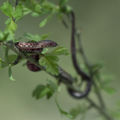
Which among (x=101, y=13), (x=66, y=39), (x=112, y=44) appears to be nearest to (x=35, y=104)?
(x=66, y=39)

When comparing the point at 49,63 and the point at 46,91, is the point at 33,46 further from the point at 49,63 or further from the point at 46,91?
the point at 46,91

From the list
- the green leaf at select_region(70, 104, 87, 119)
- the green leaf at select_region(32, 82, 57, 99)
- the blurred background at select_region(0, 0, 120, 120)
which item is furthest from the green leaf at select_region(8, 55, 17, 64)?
the blurred background at select_region(0, 0, 120, 120)

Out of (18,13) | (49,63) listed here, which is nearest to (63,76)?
(49,63)

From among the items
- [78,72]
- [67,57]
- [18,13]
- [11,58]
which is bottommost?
[67,57]

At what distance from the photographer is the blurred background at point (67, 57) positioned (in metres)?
2.68

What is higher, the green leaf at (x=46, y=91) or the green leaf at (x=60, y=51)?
the green leaf at (x=60, y=51)

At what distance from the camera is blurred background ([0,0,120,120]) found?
8.78 ft

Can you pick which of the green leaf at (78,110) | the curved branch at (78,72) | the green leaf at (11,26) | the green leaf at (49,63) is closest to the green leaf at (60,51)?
the green leaf at (49,63)

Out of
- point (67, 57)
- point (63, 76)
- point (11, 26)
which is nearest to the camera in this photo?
point (11, 26)

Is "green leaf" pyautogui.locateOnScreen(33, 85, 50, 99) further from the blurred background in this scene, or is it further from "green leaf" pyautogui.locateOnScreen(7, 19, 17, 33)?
the blurred background

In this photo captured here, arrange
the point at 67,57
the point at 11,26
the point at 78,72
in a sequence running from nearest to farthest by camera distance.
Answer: the point at 11,26, the point at 78,72, the point at 67,57

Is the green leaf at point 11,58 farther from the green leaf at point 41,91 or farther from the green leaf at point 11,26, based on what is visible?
the green leaf at point 41,91

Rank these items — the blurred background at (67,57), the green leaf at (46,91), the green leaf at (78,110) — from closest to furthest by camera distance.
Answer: the green leaf at (46,91) < the green leaf at (78,110) < the blurred background at (67,57)

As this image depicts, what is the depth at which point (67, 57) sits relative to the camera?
2873mm
